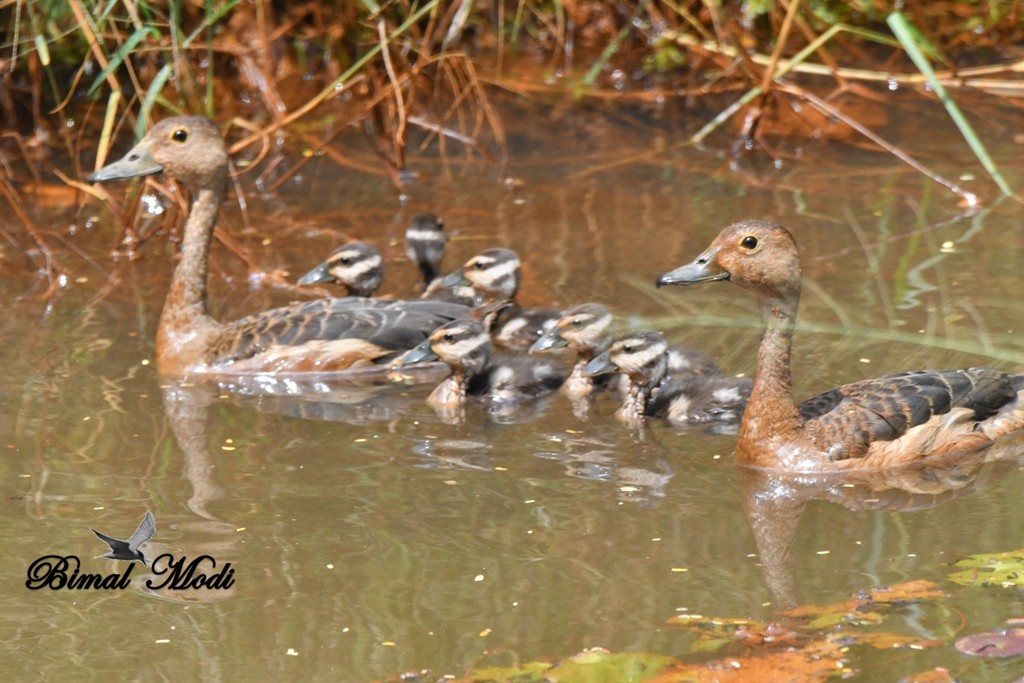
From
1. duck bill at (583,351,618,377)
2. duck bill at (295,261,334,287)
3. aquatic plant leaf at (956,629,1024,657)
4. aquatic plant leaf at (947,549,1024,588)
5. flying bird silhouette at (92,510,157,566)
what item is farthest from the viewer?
duck bill at (295,261,334,287)

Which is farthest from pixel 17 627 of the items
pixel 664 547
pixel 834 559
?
pixel 834 559

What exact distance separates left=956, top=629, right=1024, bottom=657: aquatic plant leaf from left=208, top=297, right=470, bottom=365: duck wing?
12.3 ft

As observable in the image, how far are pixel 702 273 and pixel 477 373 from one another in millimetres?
1445

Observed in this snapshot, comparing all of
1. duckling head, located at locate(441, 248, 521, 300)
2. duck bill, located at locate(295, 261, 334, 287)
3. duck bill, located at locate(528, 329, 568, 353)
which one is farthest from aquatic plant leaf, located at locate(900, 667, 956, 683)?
duck bill, located at locate(295, 261, 334, 287)

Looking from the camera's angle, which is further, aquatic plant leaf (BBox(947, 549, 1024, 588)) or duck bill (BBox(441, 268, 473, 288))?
duck bill (BBox(441, 268, 473, 288))

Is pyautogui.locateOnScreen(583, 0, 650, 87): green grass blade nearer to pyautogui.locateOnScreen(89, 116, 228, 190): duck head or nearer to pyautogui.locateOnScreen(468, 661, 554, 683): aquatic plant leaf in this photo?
pyautogui.locateOnScreen(89, 116, 228, 190): duck head

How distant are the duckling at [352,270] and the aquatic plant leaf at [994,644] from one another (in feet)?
14.4

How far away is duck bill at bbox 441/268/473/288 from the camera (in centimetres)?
823

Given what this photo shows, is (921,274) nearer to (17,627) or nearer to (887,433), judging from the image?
(887,433)

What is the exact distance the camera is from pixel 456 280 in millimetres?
8273

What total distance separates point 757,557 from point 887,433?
1.05 m

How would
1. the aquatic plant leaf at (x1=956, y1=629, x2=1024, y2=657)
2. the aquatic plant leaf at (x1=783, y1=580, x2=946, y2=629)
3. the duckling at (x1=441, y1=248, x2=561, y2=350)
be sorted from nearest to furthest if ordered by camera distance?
the aquatic plant leaf at (x1=956, y1=629, x2=1024, y2=657) → the aquatic plant leaf at (x1=783, y1=580, x2=946, y2=629) → the duckling at (x1=441, y1=248, x2=561, y2=350)

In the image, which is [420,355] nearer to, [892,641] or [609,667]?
[609,667]

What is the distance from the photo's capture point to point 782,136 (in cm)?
1077
